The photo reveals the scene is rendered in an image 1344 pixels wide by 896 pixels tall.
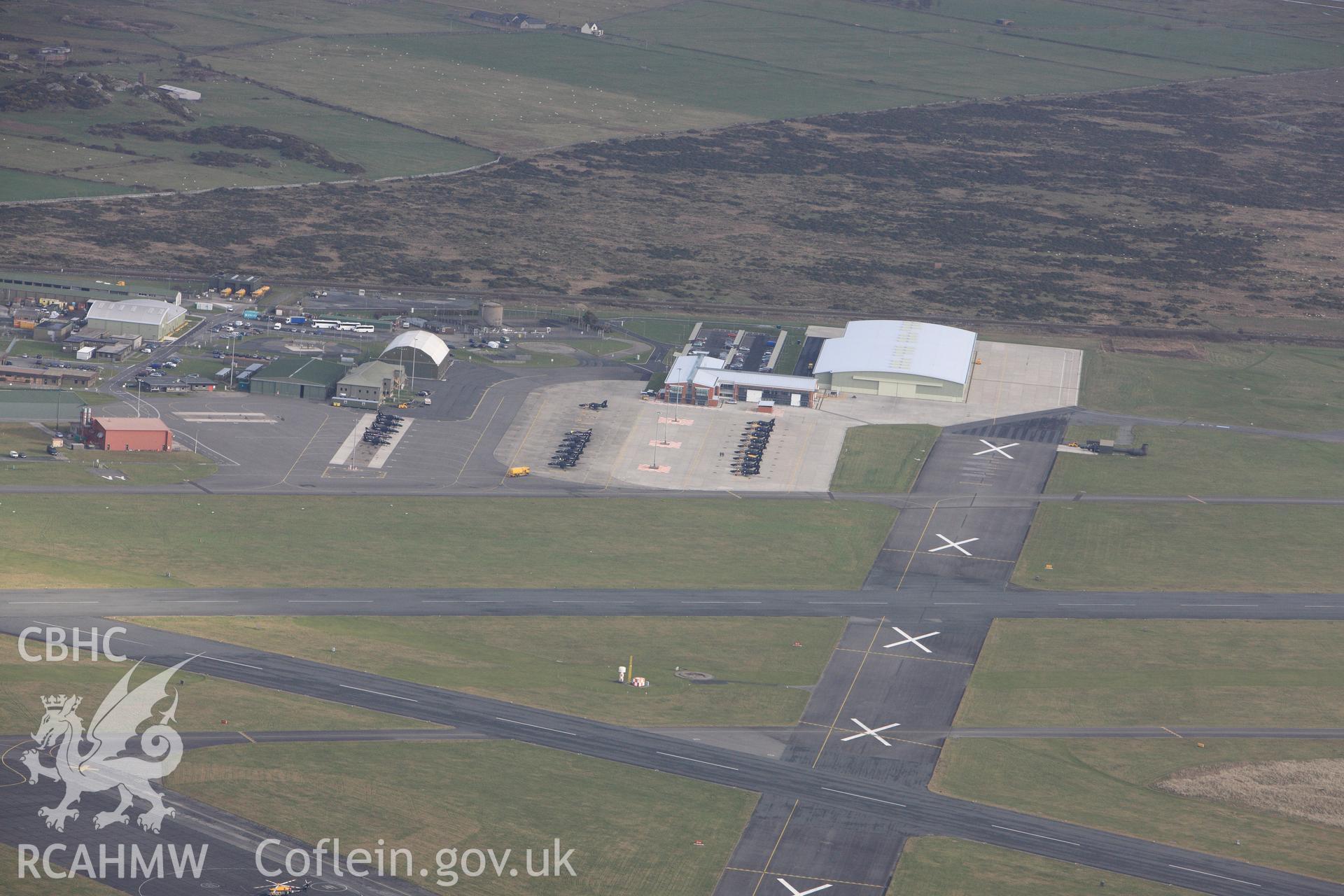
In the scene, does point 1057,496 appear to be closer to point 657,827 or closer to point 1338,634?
point 1338,634

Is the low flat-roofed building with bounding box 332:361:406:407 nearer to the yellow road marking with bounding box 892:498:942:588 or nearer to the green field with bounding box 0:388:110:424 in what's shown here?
the green field with bounding box 0:388:110:424

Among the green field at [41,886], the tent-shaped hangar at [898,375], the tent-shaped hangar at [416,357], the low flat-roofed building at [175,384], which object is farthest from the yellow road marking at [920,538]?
the low flat-roofed building at [175,384]

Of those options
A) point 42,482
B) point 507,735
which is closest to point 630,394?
point 42,482

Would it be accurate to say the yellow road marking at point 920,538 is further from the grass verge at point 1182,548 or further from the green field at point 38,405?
the green field at point 38,405

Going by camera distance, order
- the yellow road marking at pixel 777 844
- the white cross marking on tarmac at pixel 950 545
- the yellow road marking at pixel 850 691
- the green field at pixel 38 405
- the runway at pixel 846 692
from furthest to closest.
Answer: the green field at pixel 38 405, the white cross marking on tarmac at pixel 950 545, the yellow road marking at pixel 850 691, the runway at pixel 846 692, the yellow road marking at pixel 777 844

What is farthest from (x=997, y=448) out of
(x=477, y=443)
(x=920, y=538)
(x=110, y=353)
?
(x=110, y=353)

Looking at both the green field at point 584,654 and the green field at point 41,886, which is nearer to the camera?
the green field at point 41,886
